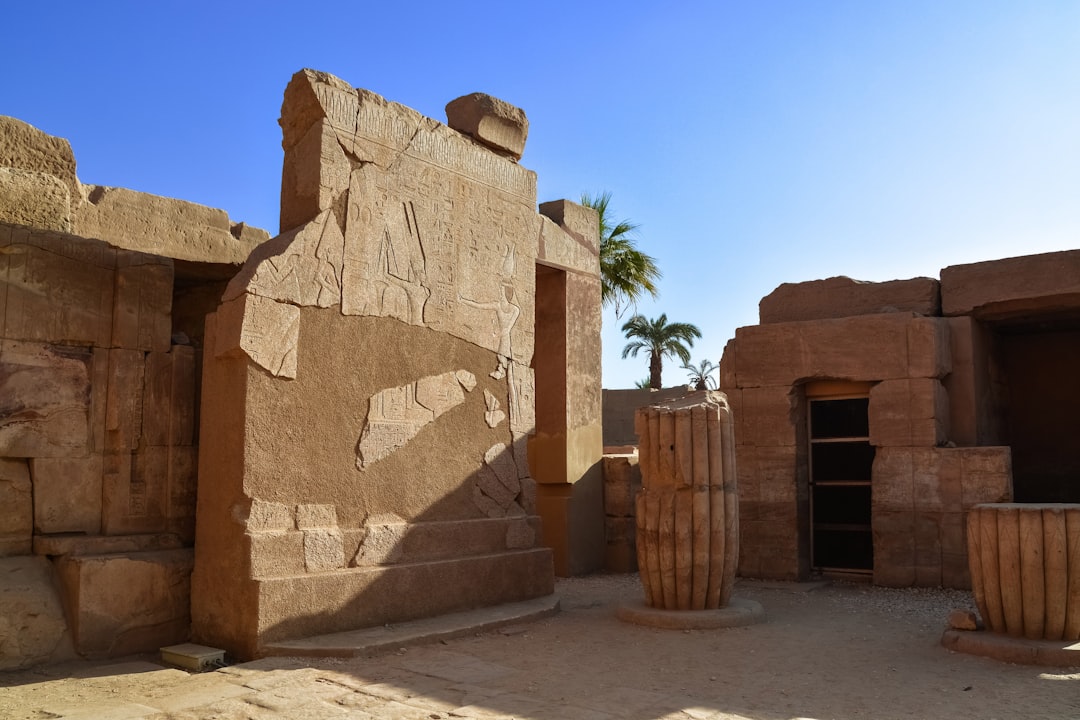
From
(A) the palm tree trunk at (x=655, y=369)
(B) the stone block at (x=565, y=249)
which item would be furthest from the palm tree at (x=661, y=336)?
(B) the stone block at (x=565, y=249)

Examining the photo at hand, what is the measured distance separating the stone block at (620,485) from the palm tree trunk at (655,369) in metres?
17.0

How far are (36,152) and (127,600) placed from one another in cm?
319

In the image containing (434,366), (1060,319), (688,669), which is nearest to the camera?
(688,669)

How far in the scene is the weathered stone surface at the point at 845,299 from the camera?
860 centimetres

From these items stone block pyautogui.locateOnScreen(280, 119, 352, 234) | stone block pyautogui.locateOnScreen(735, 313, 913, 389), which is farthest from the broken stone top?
stone block pyautogui.locateOnScreen(280, 119, 352, 234)

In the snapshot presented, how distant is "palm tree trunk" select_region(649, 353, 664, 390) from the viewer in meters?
26.8

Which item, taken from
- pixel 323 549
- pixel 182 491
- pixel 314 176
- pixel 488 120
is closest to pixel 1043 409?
pixel 488 120

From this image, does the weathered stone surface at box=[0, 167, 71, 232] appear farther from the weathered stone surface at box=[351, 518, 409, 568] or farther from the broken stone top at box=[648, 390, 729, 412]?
the broken stone top at box=[648, 390, 729, 412]

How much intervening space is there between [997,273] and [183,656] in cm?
746

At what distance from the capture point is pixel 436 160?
692cm

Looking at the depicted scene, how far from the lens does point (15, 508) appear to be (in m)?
5.38

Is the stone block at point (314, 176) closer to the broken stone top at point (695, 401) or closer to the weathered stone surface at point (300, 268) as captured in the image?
the weathered stone surface at point (300, 268)

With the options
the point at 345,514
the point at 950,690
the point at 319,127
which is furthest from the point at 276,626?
the point at 950,690

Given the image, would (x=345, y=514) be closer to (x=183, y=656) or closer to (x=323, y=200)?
(x=183, y=656)
